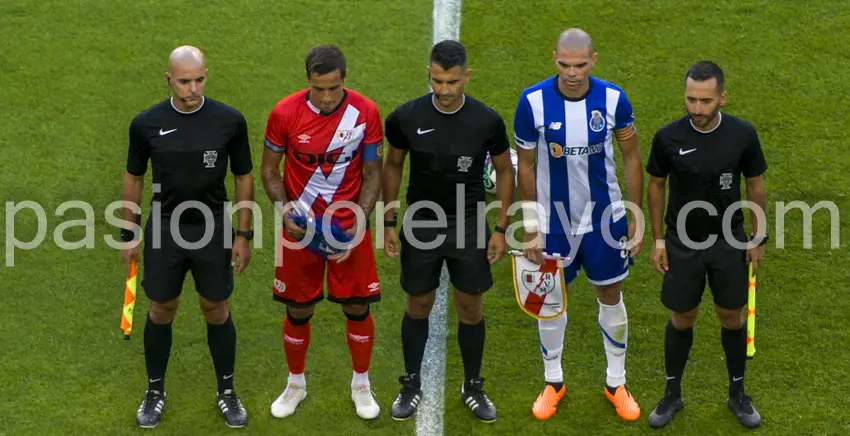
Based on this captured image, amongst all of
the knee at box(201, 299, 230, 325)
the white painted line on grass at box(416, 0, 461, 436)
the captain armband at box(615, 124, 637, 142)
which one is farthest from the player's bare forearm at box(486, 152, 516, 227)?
the knee at box(201, 299, 230, 325)

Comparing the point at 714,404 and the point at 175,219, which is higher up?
the point at 175,219

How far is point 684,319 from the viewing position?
7582mm

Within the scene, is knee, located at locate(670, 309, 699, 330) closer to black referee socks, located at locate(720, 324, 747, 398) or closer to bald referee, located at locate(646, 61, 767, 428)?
bald referee, located at locate(646, 61, 767, 428)

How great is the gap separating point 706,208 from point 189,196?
9.17 feet

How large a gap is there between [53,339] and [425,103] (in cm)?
301

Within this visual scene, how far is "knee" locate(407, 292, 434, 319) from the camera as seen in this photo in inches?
301

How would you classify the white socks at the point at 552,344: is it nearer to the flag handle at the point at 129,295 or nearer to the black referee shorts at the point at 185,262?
the black referee shorts at the point at 185,262

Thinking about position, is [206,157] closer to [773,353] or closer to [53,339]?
[53,339]

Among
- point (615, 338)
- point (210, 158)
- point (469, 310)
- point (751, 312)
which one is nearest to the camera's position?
point (210, 158)

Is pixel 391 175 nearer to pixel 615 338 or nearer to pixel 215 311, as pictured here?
pixel 215 311

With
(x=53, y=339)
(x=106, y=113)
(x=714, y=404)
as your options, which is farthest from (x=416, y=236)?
(x=106, y=113)

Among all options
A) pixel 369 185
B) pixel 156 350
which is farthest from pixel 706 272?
pixel 156 350

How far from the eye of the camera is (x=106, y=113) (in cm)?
1050

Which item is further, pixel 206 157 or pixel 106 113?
pixel 106 113
